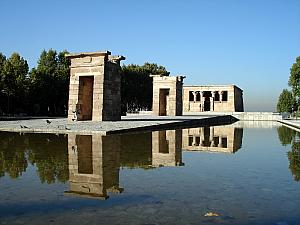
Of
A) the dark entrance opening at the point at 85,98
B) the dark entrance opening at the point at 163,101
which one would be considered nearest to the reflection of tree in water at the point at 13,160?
the dark entrance opening at the point at 85,98

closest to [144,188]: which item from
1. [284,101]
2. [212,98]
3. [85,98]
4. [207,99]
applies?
[85,98]

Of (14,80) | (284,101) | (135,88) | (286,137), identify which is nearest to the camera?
(286,137)

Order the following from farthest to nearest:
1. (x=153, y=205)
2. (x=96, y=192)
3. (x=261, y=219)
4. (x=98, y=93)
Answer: (x=98, y=93)
(x=96, y=192)
(x=153, y=205)
(x=261, y=219)

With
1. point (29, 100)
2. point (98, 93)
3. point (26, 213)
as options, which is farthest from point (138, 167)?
point (29, 100)

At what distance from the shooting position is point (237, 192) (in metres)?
4.98

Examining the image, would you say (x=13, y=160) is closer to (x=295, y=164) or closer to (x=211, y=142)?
(x=295, y=164)

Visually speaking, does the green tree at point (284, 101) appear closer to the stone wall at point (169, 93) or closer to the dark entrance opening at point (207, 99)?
the dark entrance opening at point (207, 99)

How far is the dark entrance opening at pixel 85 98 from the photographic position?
73.9 feet

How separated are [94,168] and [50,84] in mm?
40682

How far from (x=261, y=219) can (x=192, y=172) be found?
9.26 feet

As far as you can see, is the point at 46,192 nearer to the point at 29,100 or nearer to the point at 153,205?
the point at 153,205

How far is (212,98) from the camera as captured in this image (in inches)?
2243

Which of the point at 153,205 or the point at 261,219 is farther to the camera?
the point at 153,205

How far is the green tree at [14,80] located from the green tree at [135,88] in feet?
53.0
